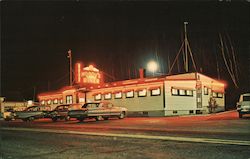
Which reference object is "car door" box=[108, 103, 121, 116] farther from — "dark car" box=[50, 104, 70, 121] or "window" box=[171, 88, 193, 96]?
"window" box=[171, 88, 193, 96]

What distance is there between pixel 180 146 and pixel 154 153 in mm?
1434

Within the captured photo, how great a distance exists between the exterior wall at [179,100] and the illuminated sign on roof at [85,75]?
1252 centimetres

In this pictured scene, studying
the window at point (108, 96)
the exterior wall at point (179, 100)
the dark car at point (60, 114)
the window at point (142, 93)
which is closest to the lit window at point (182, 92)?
the exterior wall at point (179, 100)

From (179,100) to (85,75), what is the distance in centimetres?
1329

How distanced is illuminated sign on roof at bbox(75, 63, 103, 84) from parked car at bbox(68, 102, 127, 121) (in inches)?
455

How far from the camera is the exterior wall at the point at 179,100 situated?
1184 inches

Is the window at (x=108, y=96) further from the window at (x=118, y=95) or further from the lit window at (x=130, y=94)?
the lit window at (x=130, y=94)

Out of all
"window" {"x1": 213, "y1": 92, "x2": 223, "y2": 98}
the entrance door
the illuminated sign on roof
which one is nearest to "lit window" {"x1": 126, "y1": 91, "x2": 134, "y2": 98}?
the illuminated sign on roof

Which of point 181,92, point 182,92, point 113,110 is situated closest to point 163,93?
point 181,92

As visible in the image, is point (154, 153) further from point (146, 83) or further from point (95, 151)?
point (146, 83)

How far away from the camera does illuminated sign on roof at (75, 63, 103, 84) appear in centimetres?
3853

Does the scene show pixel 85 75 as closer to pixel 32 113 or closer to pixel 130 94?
pixel 130 94

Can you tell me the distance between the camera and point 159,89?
30.4 m

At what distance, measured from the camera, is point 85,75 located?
127 ft
